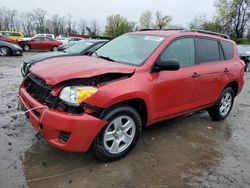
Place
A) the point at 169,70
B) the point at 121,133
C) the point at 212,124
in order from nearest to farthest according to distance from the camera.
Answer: the point at 121,133 < the point at 169,70 < the point at 212,124

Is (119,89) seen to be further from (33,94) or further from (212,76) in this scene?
(212,76)

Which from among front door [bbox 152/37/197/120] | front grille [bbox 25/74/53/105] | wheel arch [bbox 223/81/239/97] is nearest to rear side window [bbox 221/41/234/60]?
wheel arch [bbox 223/81/239/97]

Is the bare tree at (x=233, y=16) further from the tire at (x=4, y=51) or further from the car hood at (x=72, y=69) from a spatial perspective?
the car hood at (x=72, y=69)

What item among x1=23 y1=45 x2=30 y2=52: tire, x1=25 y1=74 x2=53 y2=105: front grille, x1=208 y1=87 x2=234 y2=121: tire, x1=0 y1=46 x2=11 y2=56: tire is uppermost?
x1=25 y1=74 x2=53 y2=105: front grille

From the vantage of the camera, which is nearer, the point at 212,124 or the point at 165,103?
the point at 165,103

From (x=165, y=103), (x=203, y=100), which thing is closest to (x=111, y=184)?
(x=165, y=103)

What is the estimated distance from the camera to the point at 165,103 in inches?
164

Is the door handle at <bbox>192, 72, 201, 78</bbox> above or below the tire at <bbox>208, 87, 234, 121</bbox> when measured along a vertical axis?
above

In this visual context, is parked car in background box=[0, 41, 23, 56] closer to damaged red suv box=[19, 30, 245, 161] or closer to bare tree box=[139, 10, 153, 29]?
damaged red suv box=[19, 30, 245, 161]

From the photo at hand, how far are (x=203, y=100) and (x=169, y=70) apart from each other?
52.2 inches

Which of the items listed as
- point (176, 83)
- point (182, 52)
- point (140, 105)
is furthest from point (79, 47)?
point (140, 105)

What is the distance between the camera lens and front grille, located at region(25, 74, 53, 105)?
3.41 m

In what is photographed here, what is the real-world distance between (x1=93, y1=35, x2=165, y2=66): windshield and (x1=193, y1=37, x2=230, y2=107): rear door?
3.14 feet

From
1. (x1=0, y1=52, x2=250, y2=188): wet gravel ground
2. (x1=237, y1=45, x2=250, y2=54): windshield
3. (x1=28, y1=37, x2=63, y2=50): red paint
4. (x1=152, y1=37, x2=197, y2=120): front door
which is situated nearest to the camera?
(x1=0, y1=52, x2=250, y2=188): wet gravel ground
